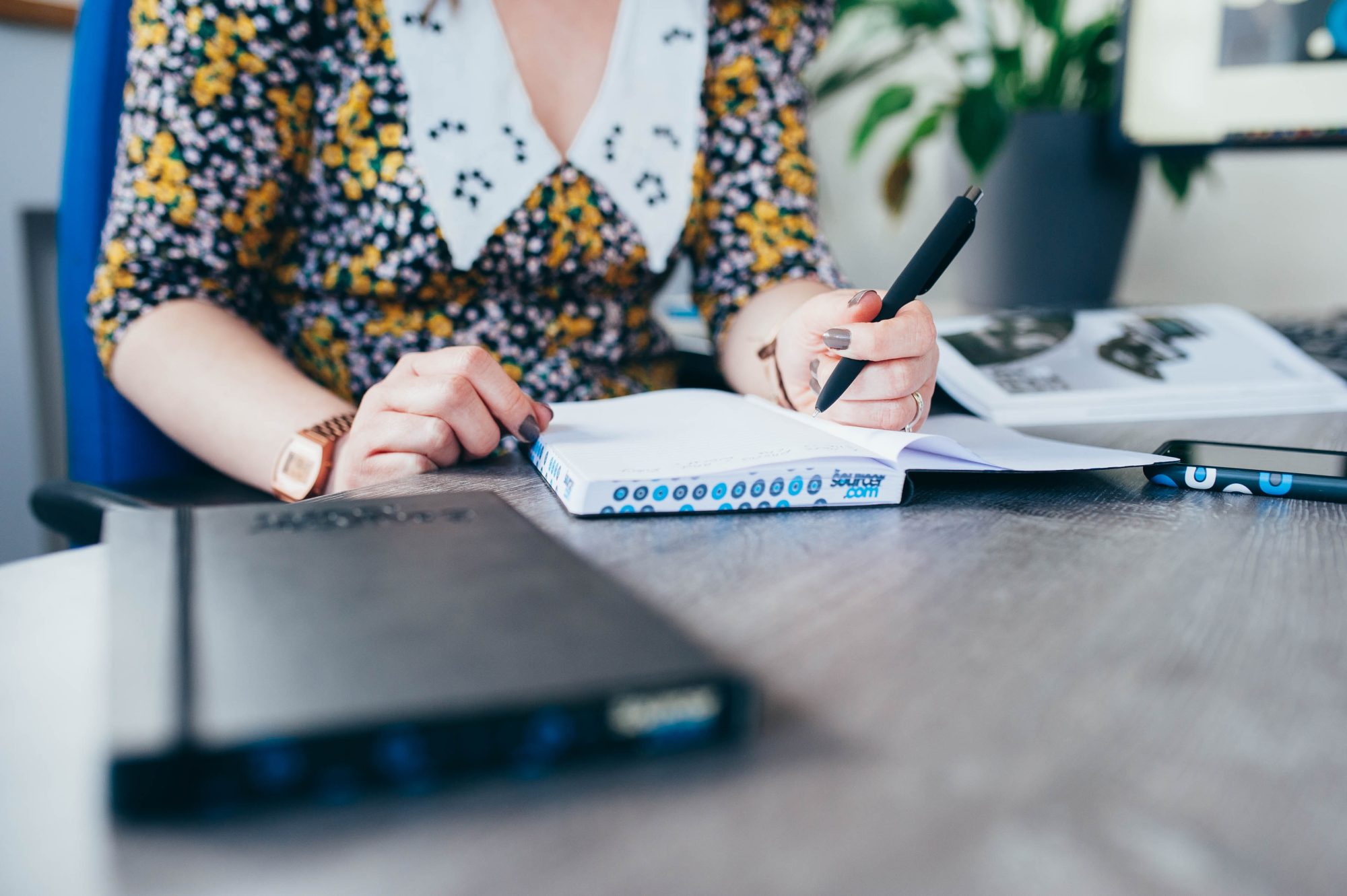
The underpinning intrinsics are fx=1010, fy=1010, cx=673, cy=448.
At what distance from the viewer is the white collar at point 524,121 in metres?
0.75

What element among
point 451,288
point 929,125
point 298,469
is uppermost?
point 929,125

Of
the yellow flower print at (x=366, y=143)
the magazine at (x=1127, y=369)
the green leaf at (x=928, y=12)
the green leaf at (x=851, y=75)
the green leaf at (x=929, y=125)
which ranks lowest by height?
the magazine at (x=1127, y=369)

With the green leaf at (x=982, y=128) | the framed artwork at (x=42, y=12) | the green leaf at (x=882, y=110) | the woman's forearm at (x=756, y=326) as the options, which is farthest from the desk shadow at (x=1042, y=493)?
the framed artwork at (x=42, y=12)

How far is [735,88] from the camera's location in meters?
0.89

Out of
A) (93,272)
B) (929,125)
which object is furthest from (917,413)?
(929,125)

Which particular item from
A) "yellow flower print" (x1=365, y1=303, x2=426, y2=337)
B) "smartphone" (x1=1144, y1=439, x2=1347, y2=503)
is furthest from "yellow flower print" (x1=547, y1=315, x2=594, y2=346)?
"smartphone" (x1=1144, y1=439, x2=1347, y2=503)

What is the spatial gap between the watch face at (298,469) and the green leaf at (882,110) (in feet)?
3.05

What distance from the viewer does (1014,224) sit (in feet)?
4.02

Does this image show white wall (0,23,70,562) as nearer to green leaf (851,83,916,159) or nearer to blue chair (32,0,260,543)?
blue chair (32,0,260,543)

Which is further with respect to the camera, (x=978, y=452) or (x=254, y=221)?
(x=254, y=221)

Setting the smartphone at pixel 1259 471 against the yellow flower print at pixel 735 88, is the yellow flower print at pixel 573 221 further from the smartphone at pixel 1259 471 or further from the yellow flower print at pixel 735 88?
the smartphone at pixel 1259 471

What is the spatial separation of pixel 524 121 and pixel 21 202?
26.3 inches

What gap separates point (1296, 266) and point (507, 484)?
4.10ft

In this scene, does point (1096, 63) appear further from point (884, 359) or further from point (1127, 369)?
point (884, 359)
